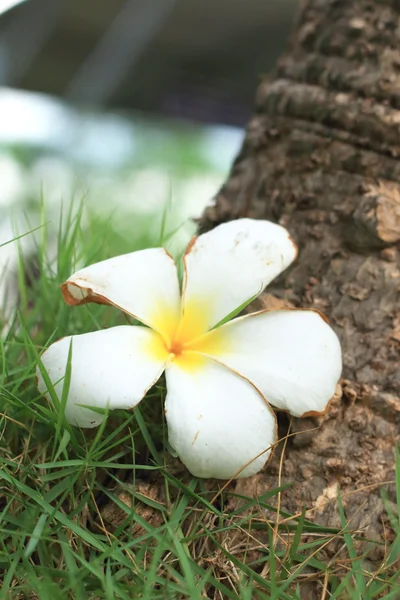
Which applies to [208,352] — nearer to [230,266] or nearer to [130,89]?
[230,266]

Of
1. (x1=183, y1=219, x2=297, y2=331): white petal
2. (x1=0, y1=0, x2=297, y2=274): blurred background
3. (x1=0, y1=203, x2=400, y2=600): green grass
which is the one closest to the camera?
(x1=0, y1=203, x2=400, y2=600): green grass

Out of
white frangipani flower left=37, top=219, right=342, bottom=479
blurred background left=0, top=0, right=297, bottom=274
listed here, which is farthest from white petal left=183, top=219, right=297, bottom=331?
blurred background left=0, top=0, right=297, bottom=274

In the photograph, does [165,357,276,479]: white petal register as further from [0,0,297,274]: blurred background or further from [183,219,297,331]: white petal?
[0,0,297,274]: blurred background

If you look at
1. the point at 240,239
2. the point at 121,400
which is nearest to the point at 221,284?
the point at 240,239

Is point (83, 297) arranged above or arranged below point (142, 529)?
above

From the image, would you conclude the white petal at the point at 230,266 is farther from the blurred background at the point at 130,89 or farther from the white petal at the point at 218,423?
the blurred background at the point at 130,89

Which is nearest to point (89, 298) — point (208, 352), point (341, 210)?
point (208, 352)

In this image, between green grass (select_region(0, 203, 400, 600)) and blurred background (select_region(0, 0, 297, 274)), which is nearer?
green grass (select_region(0, 203, 400, 600))
